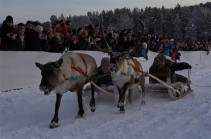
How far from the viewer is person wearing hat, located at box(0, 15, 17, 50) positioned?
985cm

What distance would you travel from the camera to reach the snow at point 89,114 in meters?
5.41

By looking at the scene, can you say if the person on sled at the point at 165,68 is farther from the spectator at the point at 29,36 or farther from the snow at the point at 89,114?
the spectator at the point at 29,36

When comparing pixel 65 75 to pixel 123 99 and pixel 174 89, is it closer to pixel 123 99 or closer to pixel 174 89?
pixel 123 99

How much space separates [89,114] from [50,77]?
1.57 metres

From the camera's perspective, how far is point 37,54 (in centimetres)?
1071

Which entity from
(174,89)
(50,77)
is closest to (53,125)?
(50,77)

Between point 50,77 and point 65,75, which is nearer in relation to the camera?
point 50,77

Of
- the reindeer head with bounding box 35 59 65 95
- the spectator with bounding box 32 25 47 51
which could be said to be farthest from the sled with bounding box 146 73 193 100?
the spectator with bounding box 32 25 47 51

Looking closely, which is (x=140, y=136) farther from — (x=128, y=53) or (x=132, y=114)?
(x=128, y=53)

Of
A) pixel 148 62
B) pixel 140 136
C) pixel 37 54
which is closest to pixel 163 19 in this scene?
pixel 148 62

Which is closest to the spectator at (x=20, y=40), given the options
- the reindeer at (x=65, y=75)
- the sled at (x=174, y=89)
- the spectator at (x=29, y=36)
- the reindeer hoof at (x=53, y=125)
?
the spectator at (x=29, y=36)

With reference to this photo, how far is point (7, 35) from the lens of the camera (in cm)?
981

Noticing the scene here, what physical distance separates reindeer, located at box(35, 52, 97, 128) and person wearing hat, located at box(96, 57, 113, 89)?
47 centimetres

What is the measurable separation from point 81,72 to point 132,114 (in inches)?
53.1
